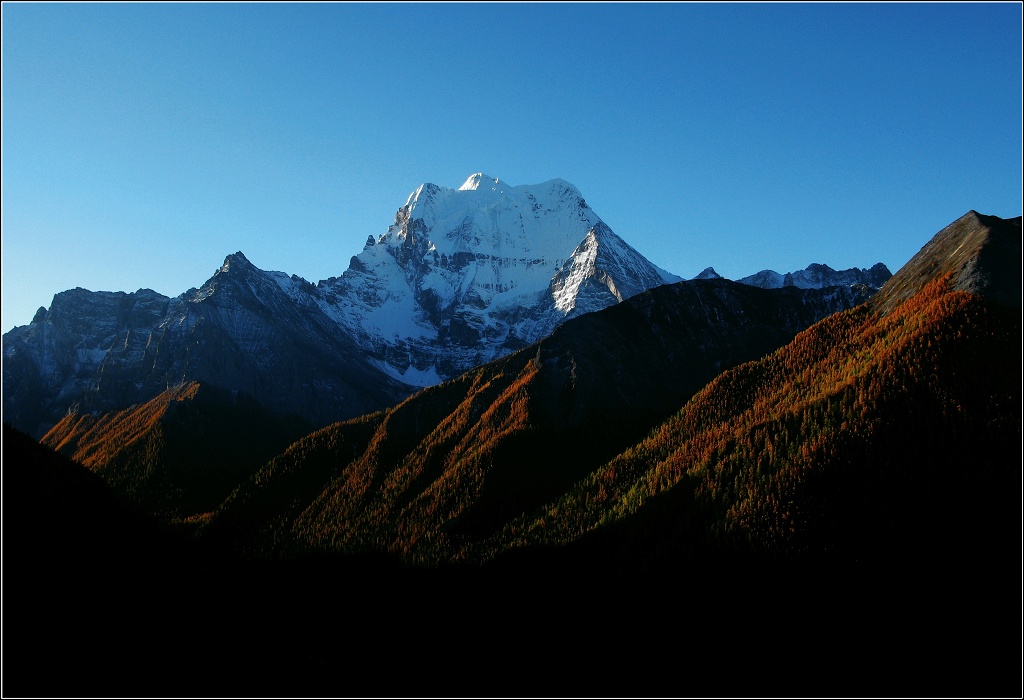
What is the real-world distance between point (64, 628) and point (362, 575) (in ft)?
141

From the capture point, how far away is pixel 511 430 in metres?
133

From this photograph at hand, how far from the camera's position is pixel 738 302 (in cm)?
17275

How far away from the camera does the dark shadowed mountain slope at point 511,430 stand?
12050 cm

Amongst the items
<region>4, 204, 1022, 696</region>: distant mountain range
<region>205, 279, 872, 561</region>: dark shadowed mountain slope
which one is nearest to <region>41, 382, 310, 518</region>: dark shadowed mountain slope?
<region>205, 279, 872, 561</region>: dark shadowed mountain slope

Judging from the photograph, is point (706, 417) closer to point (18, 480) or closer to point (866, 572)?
point (866, 572)

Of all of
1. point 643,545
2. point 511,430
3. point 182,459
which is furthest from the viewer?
point 182,459

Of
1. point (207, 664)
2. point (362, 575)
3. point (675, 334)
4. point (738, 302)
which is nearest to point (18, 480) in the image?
point (207, 664)

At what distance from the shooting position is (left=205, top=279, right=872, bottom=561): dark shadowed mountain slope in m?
120

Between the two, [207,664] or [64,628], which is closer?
[64,628]

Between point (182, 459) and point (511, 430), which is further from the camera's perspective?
point (182, 459)

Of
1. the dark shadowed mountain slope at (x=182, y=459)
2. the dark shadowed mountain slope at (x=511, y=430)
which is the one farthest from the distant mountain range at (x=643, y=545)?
the dark shadowed mountain slope at (x=182, y=459)

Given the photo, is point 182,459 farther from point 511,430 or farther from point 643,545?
point 643,545

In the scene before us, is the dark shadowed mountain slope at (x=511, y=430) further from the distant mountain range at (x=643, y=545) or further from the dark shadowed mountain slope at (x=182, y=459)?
the dark shadowed mountain slope at (x=182, y=459)

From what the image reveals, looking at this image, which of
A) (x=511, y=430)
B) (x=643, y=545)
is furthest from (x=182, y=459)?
(x=643, y=545)
